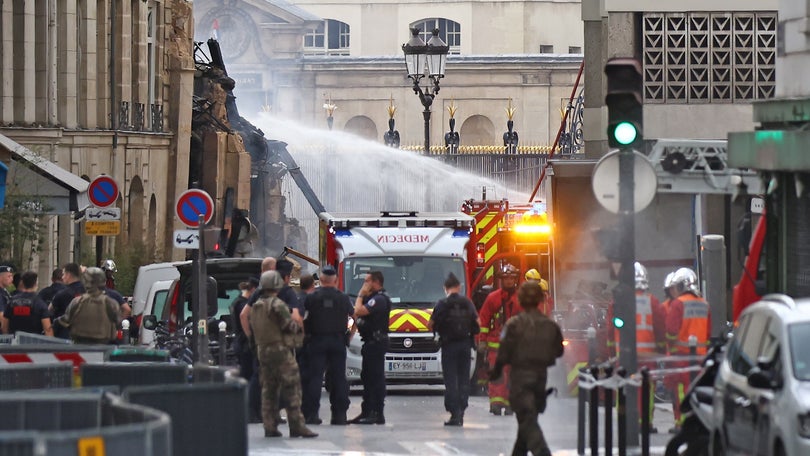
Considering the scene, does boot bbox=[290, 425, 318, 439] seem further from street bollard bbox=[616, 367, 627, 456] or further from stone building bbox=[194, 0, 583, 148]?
stone building bbox=[194, 0, 583, 148]

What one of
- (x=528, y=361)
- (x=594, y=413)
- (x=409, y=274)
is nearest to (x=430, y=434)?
(x=594, y=413)

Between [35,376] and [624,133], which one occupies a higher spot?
[624,133]

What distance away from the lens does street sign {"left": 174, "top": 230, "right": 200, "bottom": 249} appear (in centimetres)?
2376

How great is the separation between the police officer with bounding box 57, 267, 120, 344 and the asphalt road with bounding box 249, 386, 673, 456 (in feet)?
5.63

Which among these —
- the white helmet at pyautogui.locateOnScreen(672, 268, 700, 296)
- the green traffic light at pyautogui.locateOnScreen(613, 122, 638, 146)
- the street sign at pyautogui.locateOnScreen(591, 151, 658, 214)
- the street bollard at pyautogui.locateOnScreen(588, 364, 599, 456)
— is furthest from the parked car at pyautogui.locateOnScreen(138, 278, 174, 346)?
the green traffic light at pyautogui.locateOnScreen(613, 122, 638, 146)

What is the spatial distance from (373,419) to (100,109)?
23.6 meters

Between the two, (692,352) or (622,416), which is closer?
(622,416)

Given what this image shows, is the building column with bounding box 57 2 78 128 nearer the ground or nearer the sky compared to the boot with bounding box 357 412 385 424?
nearer the sky

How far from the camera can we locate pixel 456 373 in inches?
830

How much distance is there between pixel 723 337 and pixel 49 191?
16.4m

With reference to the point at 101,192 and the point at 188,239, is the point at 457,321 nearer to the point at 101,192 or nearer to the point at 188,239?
the point at 188,239

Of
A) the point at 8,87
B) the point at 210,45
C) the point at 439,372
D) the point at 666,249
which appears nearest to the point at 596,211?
the point at 666,249

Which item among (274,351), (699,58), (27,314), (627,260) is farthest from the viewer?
Result: (699,58)

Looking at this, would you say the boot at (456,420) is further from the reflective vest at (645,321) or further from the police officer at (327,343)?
the reflective vest at (645,321)
